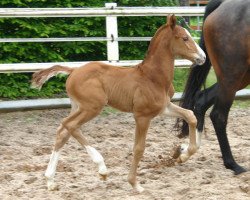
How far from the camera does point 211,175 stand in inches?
200

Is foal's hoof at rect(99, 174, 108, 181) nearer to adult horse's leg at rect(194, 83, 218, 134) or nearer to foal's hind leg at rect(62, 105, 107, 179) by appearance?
foal's hind leg at rect(62, 105, 107, 179)

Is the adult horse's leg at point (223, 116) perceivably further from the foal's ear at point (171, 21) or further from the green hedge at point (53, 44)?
the green hedge at point (53, 44)

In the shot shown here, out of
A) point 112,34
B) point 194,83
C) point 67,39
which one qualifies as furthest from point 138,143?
point 112,34

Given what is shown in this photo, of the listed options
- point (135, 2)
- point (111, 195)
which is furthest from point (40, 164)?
point (135, 2)

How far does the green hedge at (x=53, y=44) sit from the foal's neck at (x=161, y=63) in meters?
3.74

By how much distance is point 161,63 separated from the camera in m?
4.68

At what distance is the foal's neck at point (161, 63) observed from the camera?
4.65m

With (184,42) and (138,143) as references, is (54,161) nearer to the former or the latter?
(138,143)

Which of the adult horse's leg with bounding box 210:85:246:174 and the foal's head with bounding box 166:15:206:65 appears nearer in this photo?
the foal's head with bounding box 166:15:206:65

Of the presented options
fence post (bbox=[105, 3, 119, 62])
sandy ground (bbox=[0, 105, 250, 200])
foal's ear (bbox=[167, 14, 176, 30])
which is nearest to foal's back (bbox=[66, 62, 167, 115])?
foal's ear (bbox=[167, 14, 176, 30])

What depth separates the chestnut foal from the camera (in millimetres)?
4539

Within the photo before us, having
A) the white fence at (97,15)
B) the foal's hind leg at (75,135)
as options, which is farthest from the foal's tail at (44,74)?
the white fence at (97,15)

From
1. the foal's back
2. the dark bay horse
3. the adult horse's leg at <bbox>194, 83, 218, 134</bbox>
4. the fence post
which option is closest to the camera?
the foal's back

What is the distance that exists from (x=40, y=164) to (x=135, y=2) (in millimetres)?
4135
